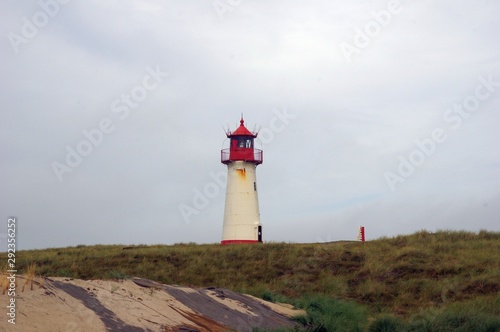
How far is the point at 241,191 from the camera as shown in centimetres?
3475

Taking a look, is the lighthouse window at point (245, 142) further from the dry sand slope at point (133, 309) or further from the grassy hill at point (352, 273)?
the dry sand slope at point (133, 309)

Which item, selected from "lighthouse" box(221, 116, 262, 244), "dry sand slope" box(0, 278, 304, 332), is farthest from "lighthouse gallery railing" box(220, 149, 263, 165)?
"dry sand slope" box(0, 278, 304, 332)

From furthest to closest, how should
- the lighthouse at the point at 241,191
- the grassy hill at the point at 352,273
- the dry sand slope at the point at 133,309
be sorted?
the lighthouse at the point at 241,191, the grassy hill at the point at 352,273, the dry sand slope at the point at 133,309

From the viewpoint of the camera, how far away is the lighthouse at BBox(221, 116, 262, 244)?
113 ft

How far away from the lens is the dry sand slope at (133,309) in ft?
34.0

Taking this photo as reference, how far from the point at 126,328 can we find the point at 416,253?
56.5 feet

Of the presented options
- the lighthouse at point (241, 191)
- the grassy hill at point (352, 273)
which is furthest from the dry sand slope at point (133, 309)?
the lighthouse at point (241, 191)

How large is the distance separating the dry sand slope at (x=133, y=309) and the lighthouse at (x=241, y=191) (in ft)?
60.6

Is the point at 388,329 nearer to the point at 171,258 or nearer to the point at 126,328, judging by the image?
the point at 126,328

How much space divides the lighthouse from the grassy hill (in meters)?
4.43

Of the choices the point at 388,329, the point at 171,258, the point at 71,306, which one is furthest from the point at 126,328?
the point at 171,258

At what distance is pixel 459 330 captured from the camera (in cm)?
1418

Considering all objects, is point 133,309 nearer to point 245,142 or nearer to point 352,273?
point 352,273

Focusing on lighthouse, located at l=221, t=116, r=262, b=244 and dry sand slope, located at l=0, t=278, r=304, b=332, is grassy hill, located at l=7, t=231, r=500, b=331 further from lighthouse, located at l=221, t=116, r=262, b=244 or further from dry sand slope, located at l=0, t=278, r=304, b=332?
lighthouse, located at l=221, t=116, r=262, b=244
